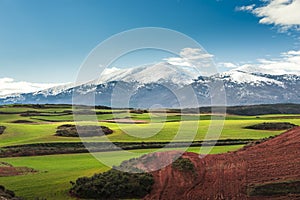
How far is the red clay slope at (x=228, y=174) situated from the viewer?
90.7ft

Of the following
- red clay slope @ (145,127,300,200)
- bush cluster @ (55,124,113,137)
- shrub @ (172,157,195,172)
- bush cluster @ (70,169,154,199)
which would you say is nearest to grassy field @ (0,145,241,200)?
bush cluster @ (70,169,154,199)

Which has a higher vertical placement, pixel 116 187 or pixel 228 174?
pixel 228 174

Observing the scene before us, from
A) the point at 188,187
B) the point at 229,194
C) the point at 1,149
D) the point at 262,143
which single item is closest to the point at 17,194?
the point at 188,187

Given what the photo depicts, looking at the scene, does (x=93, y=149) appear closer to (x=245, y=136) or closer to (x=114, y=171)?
(x=114, y=171)

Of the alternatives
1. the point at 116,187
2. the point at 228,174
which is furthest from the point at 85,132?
the point at 228,174

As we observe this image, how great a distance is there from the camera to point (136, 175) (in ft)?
98.5

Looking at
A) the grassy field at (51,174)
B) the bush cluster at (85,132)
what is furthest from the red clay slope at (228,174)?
the bush cluster at (85,132)

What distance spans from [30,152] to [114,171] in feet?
98.9

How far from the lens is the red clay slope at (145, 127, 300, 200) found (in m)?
27.7

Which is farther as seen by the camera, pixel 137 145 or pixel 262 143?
pixel 137 145

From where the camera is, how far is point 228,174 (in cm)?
3003

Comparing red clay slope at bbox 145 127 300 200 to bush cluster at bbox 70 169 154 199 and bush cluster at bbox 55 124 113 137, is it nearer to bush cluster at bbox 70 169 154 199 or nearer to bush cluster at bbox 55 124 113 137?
bush cluster at bbox 70 169 154 199

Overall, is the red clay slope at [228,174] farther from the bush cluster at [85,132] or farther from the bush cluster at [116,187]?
the bush cluster at [85,132]

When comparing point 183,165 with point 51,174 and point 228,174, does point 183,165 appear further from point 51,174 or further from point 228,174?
point 51,174
